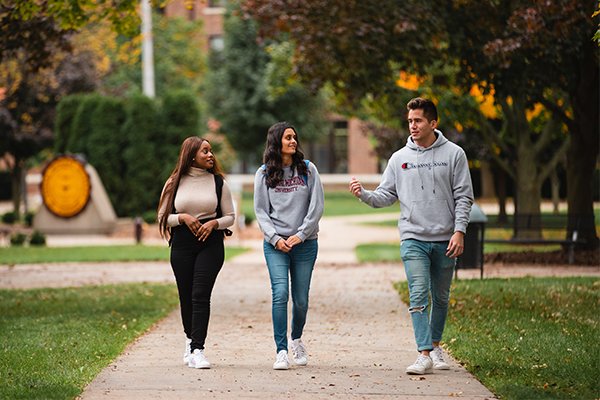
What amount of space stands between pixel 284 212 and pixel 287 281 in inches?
20.0

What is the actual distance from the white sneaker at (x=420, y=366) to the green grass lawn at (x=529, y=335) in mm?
365

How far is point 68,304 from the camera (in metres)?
14.5

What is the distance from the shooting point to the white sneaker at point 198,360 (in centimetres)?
922

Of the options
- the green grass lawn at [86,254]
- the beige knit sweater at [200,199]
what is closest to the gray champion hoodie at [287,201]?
the beige knit sweater at [200,199]

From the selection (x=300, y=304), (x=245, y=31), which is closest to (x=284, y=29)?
(x=300, y=304)

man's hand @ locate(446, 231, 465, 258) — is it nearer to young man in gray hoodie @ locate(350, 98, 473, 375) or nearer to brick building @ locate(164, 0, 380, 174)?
young man in gray hoodie @ locate(350, 98, 473, 375)

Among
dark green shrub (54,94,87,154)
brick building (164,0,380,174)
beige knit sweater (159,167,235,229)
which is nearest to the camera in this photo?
beige knit sweater (159,167,235,229)

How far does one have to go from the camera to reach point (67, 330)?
38.7 feet

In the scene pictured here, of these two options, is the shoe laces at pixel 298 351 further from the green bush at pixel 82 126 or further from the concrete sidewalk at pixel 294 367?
the green bush at pixel 82 126

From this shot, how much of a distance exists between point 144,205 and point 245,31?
2920 cm

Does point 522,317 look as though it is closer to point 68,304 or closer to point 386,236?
point 68,304

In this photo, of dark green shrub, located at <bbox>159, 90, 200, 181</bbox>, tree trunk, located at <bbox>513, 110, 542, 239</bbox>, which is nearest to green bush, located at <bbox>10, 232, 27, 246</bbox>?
dark green shrub, located at <bbox>159, 90, 200, 181</bbox>

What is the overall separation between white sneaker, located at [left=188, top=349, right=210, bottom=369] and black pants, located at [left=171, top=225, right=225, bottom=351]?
140 mm

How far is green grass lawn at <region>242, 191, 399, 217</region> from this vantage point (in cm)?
4694
